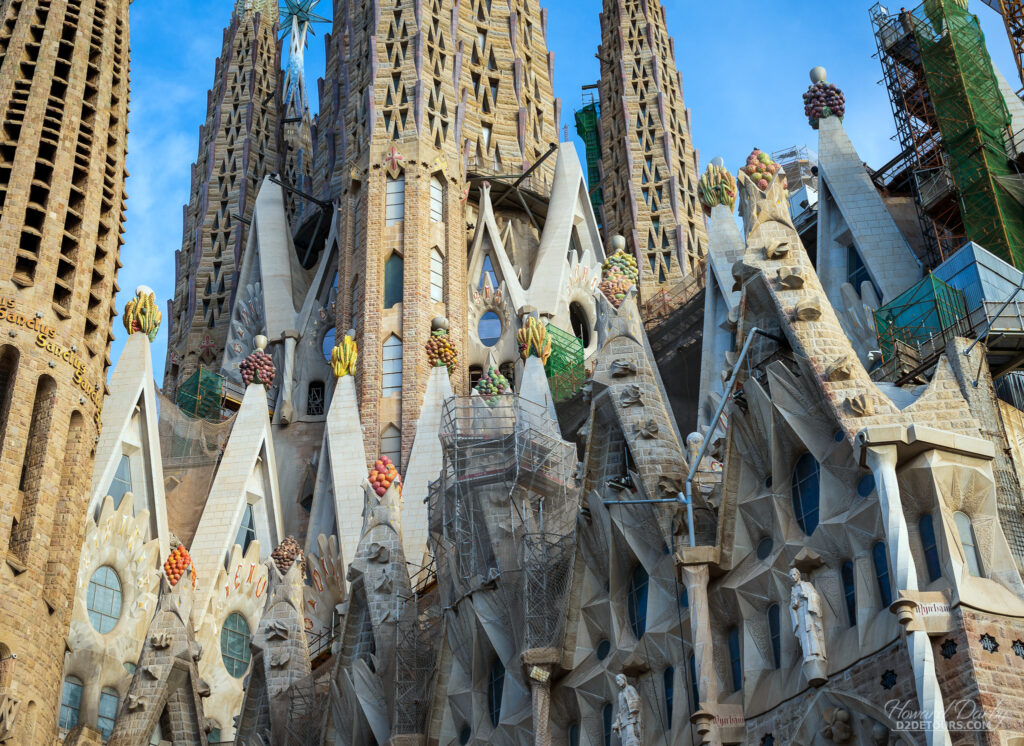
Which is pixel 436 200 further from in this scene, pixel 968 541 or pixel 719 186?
pixel 968 541

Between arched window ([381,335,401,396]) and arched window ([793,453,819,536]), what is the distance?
19794mm

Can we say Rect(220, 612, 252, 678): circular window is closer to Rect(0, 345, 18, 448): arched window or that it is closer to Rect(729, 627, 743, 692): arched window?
Rect(0, 345, 18, 448): arched window

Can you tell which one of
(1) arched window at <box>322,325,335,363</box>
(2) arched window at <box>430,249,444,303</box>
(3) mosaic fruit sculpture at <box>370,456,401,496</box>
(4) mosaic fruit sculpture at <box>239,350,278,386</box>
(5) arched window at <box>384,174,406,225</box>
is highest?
(5) arched window at <box>384,174,406,225</box>

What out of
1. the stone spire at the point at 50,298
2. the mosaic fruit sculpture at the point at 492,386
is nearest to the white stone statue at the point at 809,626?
the mosaic fruit sculpture at the point at 492,386

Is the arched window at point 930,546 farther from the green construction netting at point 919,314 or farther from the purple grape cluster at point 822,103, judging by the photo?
the purple grape cluster at point 822,103

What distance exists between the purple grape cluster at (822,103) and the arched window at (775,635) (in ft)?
49.6

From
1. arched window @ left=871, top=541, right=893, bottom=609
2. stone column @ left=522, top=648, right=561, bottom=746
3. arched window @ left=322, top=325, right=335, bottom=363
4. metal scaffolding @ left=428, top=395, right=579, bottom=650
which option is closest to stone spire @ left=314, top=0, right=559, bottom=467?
arched window @ left=322, top=325, right=335, bottom=363

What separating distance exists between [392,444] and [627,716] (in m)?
18.0

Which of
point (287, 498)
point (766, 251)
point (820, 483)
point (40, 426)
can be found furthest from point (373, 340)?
point (820, 483)

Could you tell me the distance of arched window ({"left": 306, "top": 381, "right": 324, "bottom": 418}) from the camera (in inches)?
1764

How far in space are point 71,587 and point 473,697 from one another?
9.60 m

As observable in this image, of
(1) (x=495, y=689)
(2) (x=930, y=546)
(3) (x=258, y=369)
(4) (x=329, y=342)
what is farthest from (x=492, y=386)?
(2) (x=930, y=546)

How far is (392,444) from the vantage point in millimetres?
40688

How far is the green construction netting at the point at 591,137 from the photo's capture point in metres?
64.3
